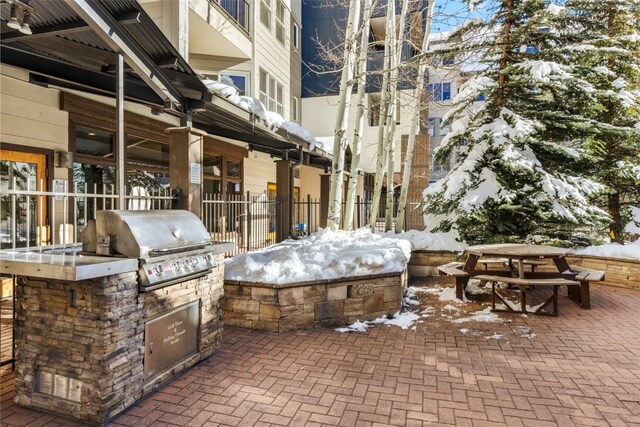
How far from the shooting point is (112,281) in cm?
267

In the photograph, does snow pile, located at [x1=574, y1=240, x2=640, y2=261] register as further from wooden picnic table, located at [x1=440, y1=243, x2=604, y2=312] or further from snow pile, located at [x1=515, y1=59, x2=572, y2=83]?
snow pile, located at [x1=515, y1=59, x2=572, y2=83]

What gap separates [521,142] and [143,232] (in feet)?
21.6

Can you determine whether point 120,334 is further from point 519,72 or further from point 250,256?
point 519,72

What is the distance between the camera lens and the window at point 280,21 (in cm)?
1250

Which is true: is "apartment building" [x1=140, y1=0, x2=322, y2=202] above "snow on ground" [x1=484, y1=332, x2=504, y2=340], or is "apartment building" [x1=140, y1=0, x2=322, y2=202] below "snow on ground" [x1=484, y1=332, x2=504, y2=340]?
above

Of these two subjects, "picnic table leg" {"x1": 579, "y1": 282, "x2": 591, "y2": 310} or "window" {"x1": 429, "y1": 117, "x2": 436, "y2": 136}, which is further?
"window" {"x1": 429, "y1": 117, "x2": 436, "y2": 136}

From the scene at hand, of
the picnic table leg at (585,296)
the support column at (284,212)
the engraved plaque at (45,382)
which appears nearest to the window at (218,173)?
the support column at (284,212)

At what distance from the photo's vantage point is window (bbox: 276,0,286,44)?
12497 mm

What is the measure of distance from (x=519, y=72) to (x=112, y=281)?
25.0 ft

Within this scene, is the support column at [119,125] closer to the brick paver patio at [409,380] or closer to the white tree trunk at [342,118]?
the brick paver patio at [409,380]

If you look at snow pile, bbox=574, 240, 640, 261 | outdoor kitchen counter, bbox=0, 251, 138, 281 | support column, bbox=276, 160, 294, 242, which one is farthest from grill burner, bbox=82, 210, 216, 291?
snow pile, bbox=574, 240, 640, 261

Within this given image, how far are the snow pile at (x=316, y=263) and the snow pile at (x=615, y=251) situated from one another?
423 cm

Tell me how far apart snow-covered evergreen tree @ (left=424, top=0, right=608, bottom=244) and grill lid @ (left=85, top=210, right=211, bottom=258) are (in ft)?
17.5

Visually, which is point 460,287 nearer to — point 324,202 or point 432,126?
point 324,202
